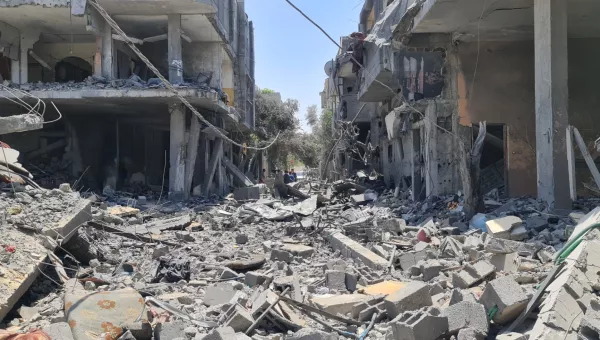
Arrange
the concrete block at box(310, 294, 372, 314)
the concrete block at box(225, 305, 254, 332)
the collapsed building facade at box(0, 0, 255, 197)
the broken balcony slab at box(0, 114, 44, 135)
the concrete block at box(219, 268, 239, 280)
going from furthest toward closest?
the collapsed building facade at box(0, 0, 255, 197) → the concrete block at box(219, 268, 239, 280) → the broken balcony slab at box(0, 114, 44, 135) → the concrete block at box(310, 294, 372, 314) → the concrete block at box(225, 305, 254, 332)

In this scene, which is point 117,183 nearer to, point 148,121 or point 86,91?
point 148,121

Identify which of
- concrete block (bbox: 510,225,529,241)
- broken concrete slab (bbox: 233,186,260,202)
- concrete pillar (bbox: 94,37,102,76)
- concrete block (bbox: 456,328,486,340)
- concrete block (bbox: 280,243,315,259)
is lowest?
broken concrete slab (bbox: 233,186,260,202)

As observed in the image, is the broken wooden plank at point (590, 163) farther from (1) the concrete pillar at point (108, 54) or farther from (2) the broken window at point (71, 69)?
(2) the broken window at point (71, 69)

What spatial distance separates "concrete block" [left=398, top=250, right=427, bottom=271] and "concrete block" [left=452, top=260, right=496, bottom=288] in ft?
4.79

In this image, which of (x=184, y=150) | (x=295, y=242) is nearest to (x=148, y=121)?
(x=184, y=150)

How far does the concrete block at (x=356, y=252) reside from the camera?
22.6ft

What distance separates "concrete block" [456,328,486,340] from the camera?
3.63m

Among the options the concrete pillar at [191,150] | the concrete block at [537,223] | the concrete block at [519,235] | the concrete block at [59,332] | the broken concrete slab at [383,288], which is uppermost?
the concrete pillar at [191,150]

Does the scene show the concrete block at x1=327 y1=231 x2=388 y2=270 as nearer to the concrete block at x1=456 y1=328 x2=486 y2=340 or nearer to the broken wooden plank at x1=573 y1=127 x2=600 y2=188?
the concrete block at x1=456 y1=328 x2=486 y2=340

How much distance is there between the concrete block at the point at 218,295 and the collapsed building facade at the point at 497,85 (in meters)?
5.56

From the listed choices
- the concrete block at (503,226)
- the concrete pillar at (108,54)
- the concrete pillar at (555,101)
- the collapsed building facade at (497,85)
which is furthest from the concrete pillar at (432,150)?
the concrete pillar at (108,54)

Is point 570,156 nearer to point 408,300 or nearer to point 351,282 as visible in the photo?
point 351,282

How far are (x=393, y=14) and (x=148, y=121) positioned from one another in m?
12.6

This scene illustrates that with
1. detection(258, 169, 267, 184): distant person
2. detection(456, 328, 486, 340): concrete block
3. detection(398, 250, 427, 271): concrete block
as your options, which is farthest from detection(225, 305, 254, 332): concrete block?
detection(258, 169, 267, 184): distant person
